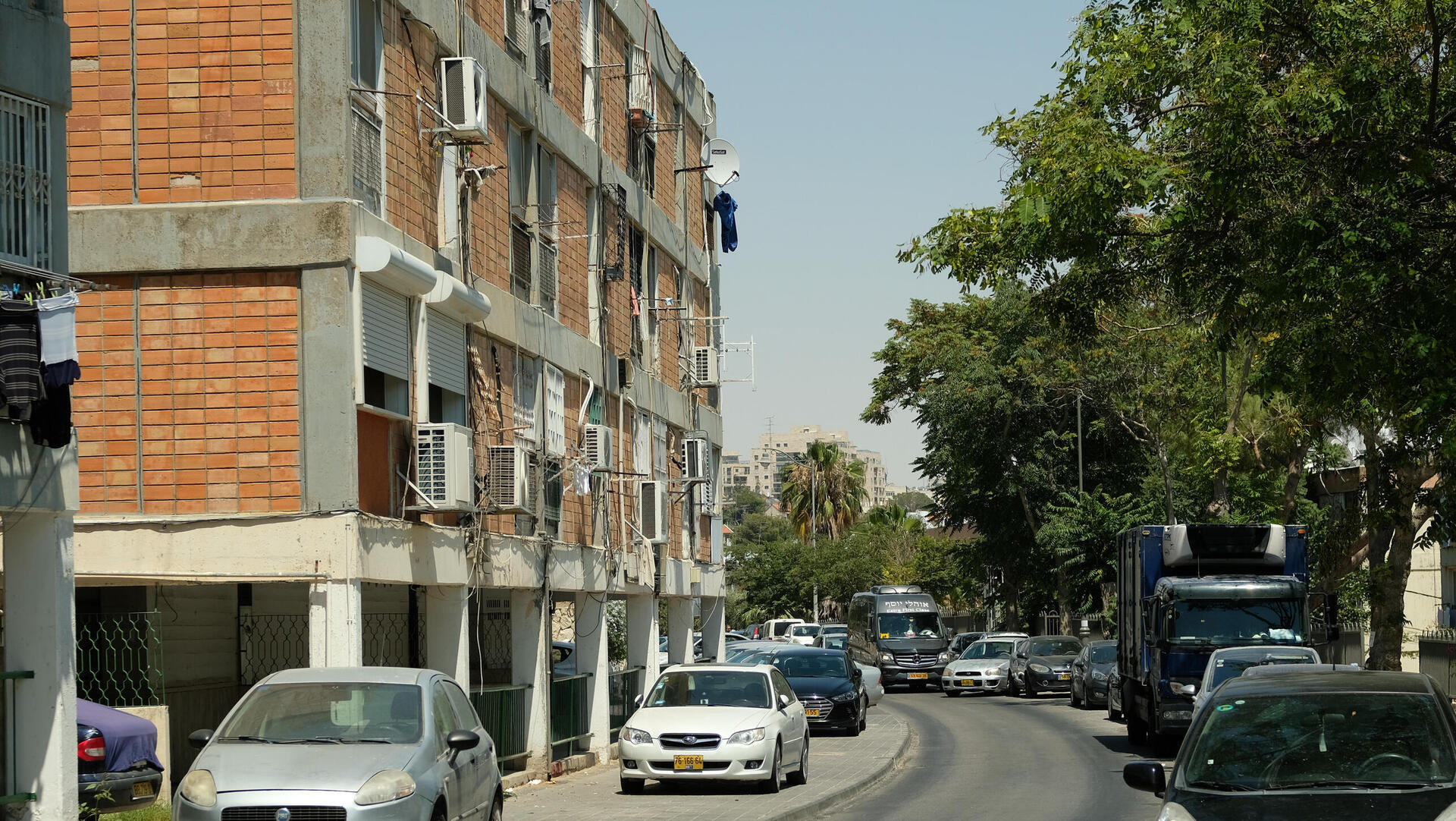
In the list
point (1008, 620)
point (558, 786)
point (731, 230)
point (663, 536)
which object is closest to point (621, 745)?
point (558, 786)

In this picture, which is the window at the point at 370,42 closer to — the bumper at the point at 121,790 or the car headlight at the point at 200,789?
the bumper at the point at 121,790

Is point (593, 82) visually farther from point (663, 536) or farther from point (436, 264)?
point (436, 264)

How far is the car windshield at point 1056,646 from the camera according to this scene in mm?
42312

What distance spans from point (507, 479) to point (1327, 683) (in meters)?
11.2

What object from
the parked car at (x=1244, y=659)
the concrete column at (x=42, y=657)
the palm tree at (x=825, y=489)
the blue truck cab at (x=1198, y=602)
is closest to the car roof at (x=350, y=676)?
the concrete column at (x=42, y=657)

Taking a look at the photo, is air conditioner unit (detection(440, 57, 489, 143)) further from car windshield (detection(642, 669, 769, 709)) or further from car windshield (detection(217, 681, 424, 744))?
car windshield (detection(217, 681, 424, 744))

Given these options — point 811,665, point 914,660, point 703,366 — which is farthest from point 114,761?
point 914,660

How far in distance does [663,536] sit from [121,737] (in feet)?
47.7

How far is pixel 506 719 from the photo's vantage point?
19.7 m

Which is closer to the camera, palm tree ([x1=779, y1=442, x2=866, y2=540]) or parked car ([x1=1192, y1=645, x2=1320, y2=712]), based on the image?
parked car ([x1=1192, y1=645, x2=1320, y2=712])

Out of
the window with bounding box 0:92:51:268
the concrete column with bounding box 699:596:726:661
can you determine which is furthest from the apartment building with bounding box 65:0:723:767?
the concrete column with bounding box 699:596:726:661

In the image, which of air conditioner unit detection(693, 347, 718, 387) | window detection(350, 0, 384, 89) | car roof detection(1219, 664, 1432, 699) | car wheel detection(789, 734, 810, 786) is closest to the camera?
car roof detection(1219, 664, 1432, 699)

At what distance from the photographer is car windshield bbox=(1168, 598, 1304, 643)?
2273cm

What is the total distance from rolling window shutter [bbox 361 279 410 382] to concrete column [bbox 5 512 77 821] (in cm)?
402
